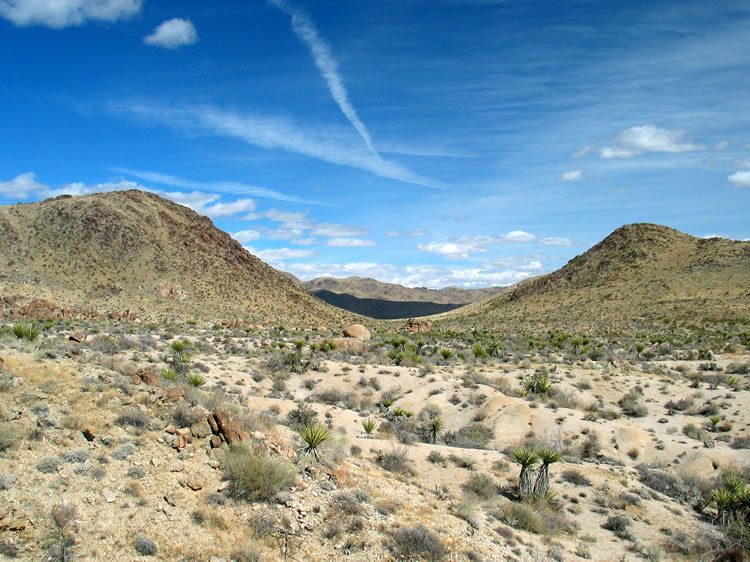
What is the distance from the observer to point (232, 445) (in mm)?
9031

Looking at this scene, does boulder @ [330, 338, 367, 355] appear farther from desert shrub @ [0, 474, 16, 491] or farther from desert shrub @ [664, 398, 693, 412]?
desert shrub @ [0, 474, 16, 491]

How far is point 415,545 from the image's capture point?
292 inches

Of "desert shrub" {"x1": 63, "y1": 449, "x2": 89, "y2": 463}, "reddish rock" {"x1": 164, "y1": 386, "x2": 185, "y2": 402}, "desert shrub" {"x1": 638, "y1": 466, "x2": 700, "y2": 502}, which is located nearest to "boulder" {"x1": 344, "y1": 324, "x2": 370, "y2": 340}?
"desert shrub" {"x1": 638, "y1": 466, "x2": 700, "y2": 502}

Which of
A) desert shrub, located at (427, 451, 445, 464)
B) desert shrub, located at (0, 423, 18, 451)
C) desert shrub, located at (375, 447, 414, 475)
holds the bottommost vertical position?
desert shrub, located at (427, 451, 445, 464)

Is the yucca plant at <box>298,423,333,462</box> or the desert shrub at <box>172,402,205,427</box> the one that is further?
the yucca plant at <box>298,423,333,462</box>

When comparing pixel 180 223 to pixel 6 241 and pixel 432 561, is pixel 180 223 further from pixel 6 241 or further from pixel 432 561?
pixel 432 561

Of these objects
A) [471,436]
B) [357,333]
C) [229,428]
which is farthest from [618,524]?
[357,333]

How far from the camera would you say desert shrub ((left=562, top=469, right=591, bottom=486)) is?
1187 centimetres

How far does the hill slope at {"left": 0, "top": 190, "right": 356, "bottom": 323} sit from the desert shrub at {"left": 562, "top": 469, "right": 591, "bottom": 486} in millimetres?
47161

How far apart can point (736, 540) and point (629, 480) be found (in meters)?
3.81

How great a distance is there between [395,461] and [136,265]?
63.8m

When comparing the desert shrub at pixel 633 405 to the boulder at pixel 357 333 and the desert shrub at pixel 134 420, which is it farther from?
the boulder at pixel 357 333

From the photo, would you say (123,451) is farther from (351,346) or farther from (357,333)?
(357,333)

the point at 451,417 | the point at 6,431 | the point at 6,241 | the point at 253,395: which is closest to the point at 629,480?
the point at 451,417
